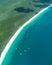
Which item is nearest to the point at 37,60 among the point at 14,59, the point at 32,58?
the point at 32,58

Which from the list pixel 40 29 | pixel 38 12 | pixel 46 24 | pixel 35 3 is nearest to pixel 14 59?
pixel 40 29

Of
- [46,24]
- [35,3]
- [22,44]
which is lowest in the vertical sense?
[35,3]

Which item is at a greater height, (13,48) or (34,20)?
(13,48)

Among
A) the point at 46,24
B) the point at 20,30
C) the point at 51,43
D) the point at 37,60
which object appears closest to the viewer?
the point at 37,60

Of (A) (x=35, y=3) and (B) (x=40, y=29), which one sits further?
(A) (x=35, y=3)

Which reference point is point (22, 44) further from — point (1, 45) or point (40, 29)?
point (40, 29)

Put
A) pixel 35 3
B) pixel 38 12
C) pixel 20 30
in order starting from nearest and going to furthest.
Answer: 1. pixel 20 30
2. pixel 38 12
3. pixel 35 3

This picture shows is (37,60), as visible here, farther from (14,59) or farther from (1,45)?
(1,45)
